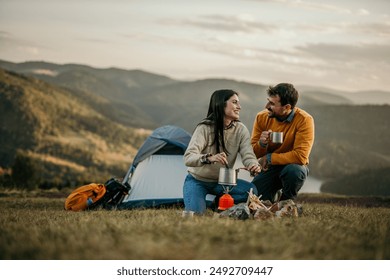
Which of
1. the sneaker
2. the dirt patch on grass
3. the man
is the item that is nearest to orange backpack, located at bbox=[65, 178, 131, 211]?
Result: the sneaker

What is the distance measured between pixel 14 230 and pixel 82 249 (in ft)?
3.93

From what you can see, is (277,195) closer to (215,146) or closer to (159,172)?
(215,146)

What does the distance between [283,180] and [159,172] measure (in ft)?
12.5

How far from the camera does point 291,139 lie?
268 inches

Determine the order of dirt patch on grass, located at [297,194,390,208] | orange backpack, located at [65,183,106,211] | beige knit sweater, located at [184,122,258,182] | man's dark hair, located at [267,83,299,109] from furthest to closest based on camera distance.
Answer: dirt patch on grass, located at [297,194,390,208] < orange backpack, located at [65,183,106,211] < man's dark hair, located at [267,83,299,109] < beige knit sweater, located at [184,122,258,182]

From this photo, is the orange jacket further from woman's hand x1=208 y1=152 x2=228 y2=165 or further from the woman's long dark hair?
woman's hand x1=208 y1=152 x2=228 y2=165

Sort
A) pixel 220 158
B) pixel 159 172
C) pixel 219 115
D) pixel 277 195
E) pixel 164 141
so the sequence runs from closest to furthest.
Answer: pixel 220 158, pixel 219 115, pixel 277 195, pixel 159 172, pixel 164 141

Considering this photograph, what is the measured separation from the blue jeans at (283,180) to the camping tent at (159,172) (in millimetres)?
2658

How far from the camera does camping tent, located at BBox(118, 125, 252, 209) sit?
973 centimetres

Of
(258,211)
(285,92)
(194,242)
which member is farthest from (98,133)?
(194,242)

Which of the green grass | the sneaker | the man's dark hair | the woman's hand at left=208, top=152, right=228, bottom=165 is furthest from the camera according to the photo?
the sneaker

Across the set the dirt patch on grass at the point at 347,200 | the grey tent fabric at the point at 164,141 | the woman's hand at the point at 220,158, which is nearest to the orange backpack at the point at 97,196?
the grey tent fabric at the point at 164,141
